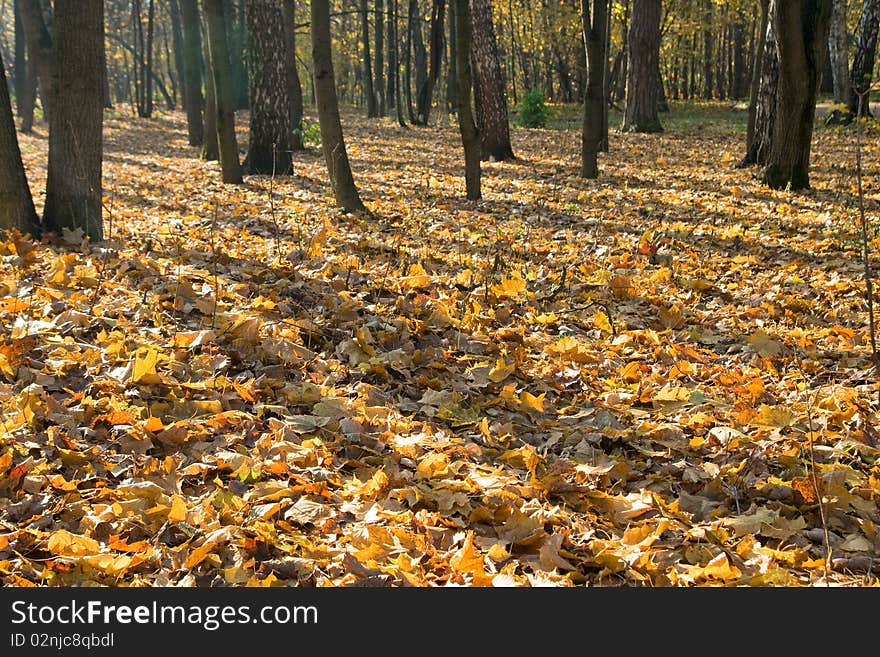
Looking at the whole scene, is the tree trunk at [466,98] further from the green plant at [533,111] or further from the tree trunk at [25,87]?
the tree trunk at [25,87]

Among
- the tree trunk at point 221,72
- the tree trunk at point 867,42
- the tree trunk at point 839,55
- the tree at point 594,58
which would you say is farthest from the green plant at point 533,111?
the tree trunk at point 221,72

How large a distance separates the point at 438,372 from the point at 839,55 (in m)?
17.5

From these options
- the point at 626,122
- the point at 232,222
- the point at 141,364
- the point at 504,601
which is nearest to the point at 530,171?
the point at 232,222

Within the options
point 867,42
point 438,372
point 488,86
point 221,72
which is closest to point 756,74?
point 488,86

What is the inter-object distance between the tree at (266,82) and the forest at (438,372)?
144cm

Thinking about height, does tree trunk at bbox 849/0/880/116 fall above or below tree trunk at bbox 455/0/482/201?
above

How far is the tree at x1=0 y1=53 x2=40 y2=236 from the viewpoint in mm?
5859

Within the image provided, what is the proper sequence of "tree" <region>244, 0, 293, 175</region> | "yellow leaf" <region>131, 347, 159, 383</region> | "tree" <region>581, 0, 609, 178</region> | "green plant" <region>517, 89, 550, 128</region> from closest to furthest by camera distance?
"yellow leaf" <region>131, 347, 159, 383</region> → "tree" <region>581, 0, 609, 178</region> → "tree" <region>244, 0, 293, 175</region> → "green plant" <region>517, 89, 550, 128</region>

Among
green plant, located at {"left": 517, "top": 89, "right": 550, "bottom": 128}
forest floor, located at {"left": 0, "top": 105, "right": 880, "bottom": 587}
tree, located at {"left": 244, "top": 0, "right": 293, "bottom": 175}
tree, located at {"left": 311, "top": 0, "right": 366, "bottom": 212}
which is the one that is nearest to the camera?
forest floor, located at {"left": 0, "top": 105, "right": 880, "bottom": 587}

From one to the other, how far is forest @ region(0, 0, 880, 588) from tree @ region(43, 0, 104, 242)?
0.02 meters

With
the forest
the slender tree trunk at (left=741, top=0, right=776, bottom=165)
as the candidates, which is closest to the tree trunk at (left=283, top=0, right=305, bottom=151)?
the forest

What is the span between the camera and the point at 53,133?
20.5 ft

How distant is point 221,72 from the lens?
366 inches

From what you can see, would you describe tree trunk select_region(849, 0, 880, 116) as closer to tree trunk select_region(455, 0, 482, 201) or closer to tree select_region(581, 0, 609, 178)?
tree select_region(581, 0, 609, 178)
